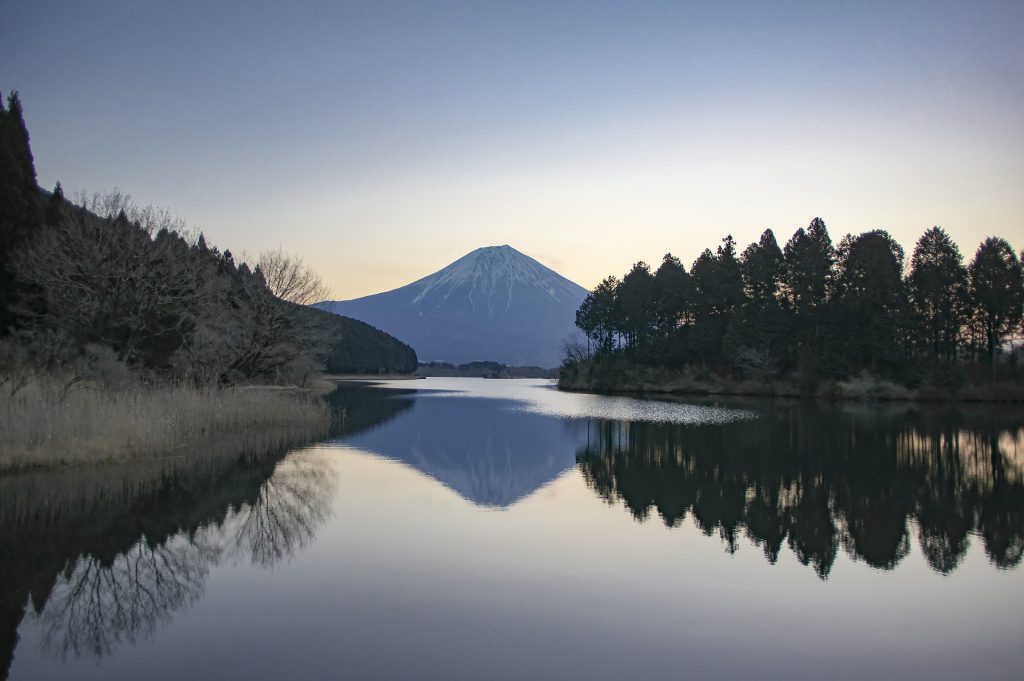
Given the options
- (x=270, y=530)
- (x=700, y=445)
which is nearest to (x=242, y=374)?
(x=700, y=445)

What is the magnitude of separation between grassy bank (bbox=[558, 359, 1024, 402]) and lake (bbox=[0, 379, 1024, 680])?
33.9m

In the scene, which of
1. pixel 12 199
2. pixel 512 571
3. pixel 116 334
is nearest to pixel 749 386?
pixel 116 334

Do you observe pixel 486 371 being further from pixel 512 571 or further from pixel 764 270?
pixel 512 571

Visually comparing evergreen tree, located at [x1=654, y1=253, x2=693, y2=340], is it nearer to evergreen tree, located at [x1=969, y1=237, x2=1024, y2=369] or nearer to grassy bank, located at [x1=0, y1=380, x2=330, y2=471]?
evergreen tree, located at [x1=969, y1=237, x2=1024, y2=369]

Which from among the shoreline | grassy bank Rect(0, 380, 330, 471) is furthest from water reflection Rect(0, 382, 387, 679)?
the shoreline

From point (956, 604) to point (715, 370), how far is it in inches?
2197

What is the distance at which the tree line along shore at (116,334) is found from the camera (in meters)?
14.6

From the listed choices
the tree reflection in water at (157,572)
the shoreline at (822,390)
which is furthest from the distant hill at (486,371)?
the tree reflection in water at (157,572)

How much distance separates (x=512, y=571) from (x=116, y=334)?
69.5ft

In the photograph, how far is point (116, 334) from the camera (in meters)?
23.8

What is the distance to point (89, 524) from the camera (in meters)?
9.48

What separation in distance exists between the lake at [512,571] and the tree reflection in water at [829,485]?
0.27 ft

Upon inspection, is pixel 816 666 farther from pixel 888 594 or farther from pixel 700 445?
pixel 700 445

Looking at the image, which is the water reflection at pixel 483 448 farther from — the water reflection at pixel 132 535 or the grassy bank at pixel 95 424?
the grassy bank at pixel 95 424
